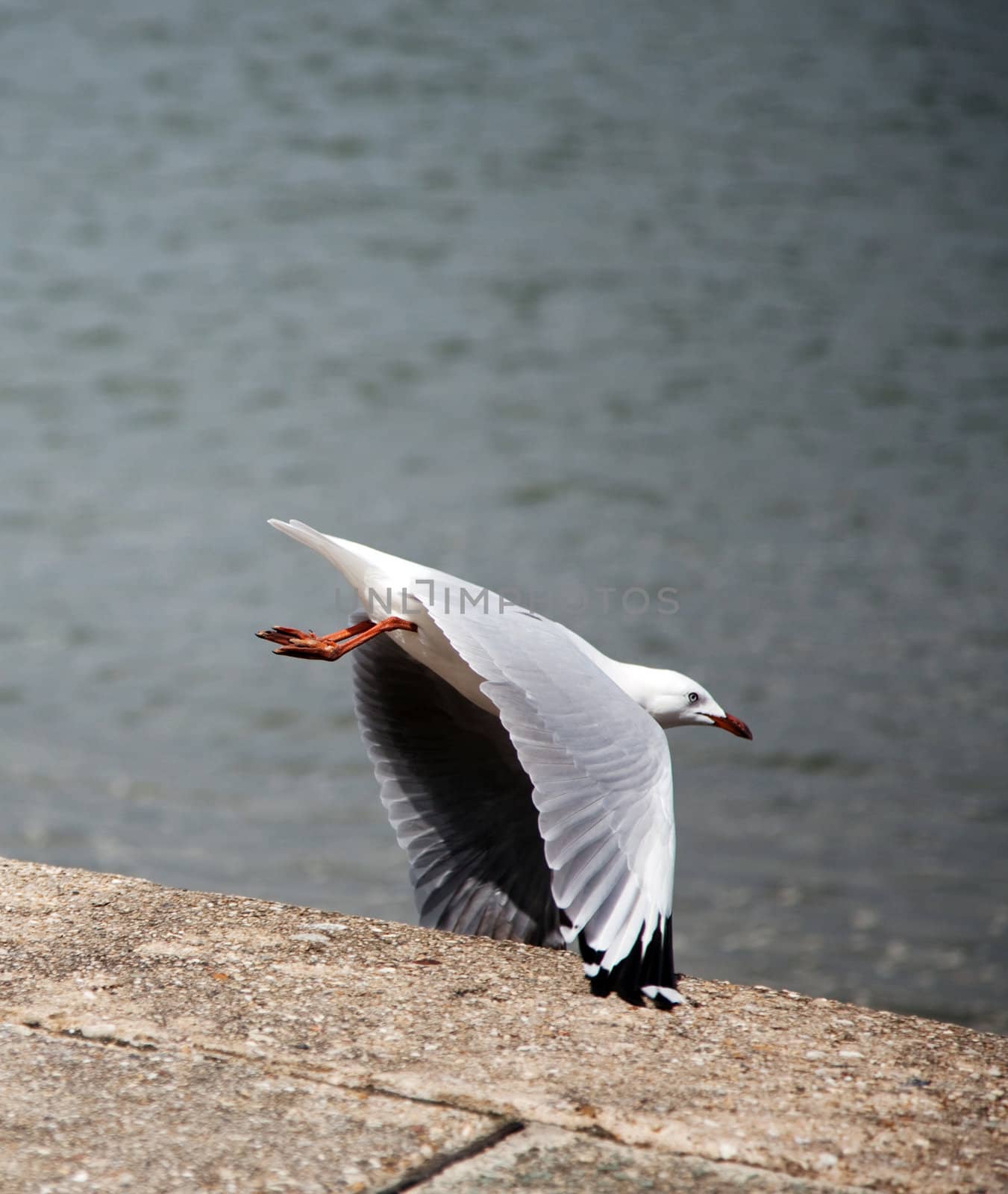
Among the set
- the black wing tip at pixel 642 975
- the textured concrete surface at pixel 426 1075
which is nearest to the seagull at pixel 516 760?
the black wing tip at pixel 642 975

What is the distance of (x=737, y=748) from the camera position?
8211 millimetres

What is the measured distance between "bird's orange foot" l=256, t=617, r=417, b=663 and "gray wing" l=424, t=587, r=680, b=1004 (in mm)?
193

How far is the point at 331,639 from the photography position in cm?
304

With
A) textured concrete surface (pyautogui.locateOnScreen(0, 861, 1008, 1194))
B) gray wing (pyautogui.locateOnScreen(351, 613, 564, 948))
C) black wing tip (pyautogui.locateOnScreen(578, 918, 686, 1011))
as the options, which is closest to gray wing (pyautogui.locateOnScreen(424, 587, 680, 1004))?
black wing tip (pyautogui.locateOnScreen(578, 918, 686, 1011))

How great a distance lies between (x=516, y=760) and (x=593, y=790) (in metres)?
0.63

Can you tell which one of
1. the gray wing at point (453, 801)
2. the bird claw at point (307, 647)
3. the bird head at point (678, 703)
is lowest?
the gray wing at point (453, 801)

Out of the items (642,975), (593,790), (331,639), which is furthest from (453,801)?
(642,975)

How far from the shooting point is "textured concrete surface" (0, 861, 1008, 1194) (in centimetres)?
185

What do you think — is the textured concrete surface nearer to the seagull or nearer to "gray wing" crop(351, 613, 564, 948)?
the seagull

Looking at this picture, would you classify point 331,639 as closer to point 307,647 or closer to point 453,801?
point 307,647

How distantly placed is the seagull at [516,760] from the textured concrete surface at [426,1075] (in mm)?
164

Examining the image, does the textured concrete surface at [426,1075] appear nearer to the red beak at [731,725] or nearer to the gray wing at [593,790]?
the gray wing at [593,790]

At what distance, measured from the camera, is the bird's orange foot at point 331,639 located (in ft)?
9.73

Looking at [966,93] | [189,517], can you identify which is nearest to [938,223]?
[966,93]
